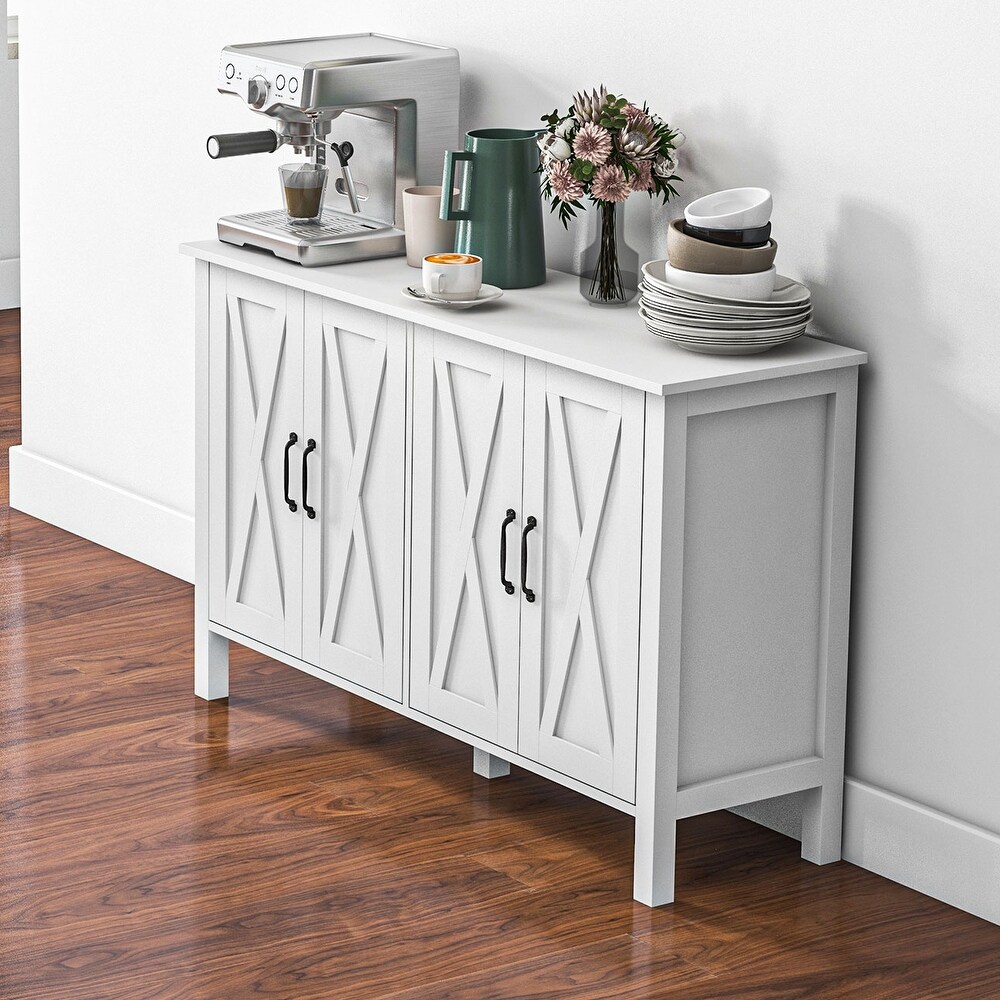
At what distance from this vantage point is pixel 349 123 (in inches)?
144

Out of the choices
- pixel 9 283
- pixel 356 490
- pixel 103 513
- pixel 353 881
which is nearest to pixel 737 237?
pixel 356 490

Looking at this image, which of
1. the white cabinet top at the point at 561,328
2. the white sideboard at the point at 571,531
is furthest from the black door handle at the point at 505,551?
the white cabinet top at the point at 561,328

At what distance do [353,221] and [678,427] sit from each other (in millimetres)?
1076

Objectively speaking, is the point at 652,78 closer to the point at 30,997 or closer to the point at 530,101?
the point at 530,101

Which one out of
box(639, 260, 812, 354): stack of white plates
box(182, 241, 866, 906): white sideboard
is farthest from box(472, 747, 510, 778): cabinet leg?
box(639, 260, 812, 354): stack of white plates

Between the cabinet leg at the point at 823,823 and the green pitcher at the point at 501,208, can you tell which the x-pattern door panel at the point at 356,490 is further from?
the cabinet leg at the point at 823,823

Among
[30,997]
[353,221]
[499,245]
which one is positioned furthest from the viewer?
[353,221]

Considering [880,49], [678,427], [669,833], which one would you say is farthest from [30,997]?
[880,49]

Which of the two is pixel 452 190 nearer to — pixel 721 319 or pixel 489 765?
pixel 721 319

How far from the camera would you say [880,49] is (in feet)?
9.16

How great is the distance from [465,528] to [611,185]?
2.00 ft

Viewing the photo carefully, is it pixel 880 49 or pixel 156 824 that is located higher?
pixel 880 49

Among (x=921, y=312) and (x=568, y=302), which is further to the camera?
(x=568, y=302)

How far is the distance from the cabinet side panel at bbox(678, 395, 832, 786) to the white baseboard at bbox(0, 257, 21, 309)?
4.92 m
